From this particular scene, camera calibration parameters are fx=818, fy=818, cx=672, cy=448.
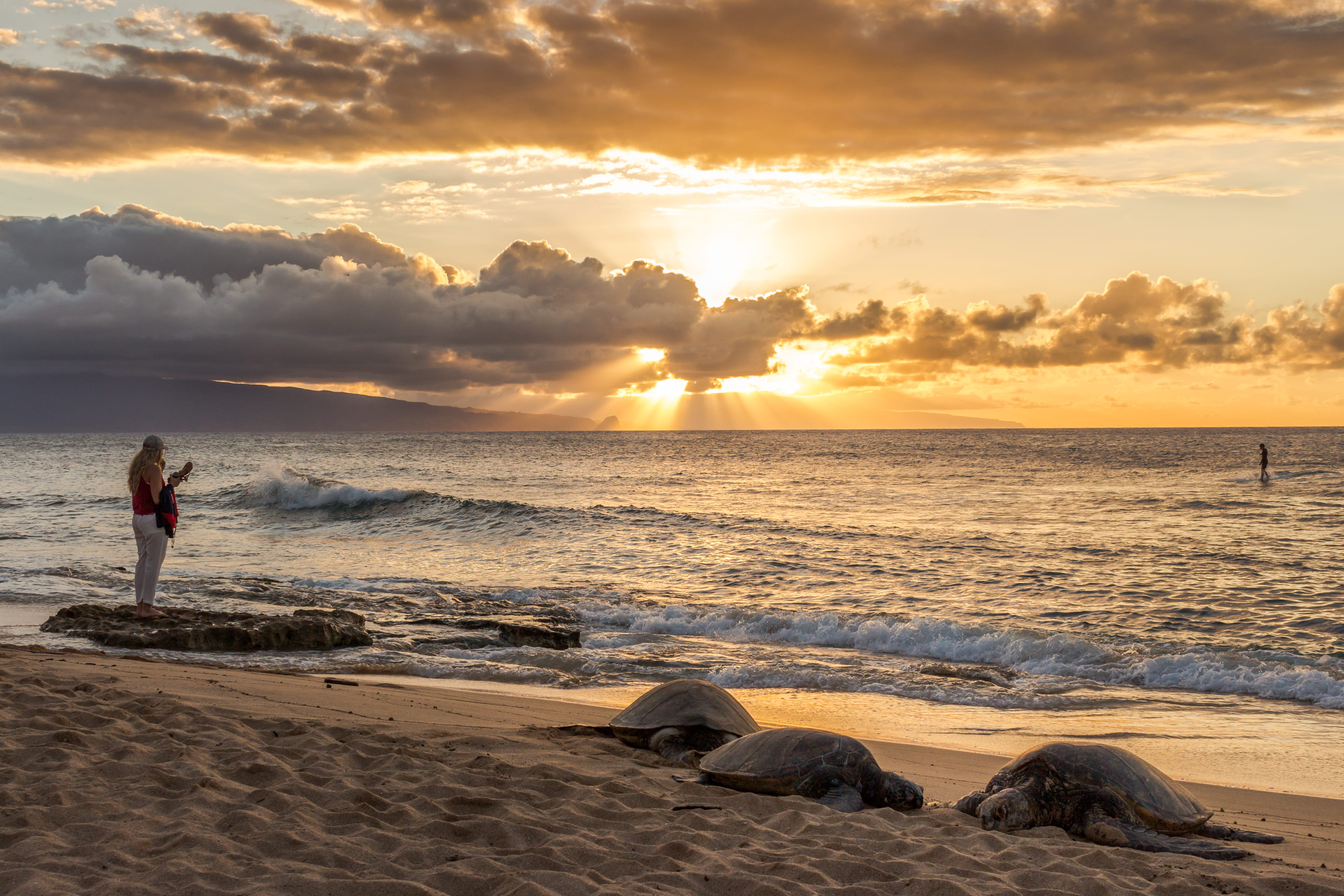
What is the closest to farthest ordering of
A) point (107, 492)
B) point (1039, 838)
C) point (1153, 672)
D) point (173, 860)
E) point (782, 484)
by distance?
point (173, 860), point (1039, 838), point (1153, 672), point (107, 492), point (782, 484)

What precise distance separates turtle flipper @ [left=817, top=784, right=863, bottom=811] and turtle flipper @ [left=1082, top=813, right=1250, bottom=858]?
1334mm

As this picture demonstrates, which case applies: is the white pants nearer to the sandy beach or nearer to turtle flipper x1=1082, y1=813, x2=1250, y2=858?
the sandy beach

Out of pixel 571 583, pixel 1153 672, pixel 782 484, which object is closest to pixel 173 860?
pixel 1153 672

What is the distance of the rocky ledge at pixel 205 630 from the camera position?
9562 mm

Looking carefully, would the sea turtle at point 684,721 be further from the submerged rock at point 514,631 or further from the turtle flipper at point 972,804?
the submerged rock at point 514,631

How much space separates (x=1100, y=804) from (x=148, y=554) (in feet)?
34.2

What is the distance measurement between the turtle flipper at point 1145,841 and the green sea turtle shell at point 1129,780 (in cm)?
10

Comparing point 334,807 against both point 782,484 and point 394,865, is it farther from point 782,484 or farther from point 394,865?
point 782,484

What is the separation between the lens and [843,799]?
524 centimetres

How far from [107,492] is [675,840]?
123 ft

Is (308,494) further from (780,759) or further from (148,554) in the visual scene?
(780,759)

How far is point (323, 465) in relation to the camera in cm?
5816

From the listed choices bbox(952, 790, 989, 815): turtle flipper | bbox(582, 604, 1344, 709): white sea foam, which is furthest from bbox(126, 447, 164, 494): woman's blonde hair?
bbox(952, 790, 989, 815): turtle flipper

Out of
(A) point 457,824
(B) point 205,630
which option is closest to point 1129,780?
(A) point 457,824
